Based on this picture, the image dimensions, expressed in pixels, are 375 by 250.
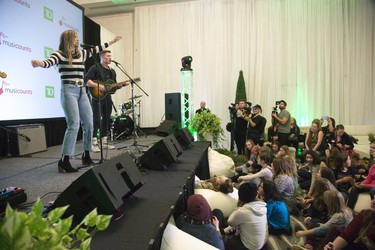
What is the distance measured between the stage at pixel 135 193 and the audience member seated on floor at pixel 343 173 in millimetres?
2026

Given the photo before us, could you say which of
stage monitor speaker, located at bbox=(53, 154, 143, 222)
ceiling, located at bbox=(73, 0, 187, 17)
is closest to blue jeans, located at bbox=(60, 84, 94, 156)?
stage monitor speaker, located at bbox=(53, 154, 143, 222)

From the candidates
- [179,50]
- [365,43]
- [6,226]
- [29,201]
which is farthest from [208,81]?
[6,226]

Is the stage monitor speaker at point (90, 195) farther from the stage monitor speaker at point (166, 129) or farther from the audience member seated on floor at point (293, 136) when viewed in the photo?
the audience member seated on floor at point (293, 136)

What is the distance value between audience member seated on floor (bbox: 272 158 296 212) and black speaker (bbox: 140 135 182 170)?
58.6 inches

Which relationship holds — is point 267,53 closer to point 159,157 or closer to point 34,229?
point 159,157

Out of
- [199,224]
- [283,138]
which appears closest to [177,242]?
[199,224]

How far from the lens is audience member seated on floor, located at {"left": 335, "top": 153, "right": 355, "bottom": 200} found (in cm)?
380

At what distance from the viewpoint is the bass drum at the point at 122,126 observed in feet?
20.8

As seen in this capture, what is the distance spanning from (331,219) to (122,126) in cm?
494

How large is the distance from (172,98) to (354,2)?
5.68 meters

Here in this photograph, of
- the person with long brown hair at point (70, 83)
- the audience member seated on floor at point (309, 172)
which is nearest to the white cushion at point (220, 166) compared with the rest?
the audience member seated on floor at point (309, 172)

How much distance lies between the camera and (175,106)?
256 inches

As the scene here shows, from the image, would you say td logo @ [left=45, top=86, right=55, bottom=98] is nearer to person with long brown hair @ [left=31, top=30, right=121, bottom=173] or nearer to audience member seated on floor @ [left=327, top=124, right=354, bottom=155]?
person with long brown hair @ [left=31, top=30, right=121, bottom=173]

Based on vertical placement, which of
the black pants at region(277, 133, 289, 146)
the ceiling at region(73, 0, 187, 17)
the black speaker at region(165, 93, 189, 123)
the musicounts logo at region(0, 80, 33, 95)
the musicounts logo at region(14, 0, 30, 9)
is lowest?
the black pants at region(277, 133, 289, 146)
